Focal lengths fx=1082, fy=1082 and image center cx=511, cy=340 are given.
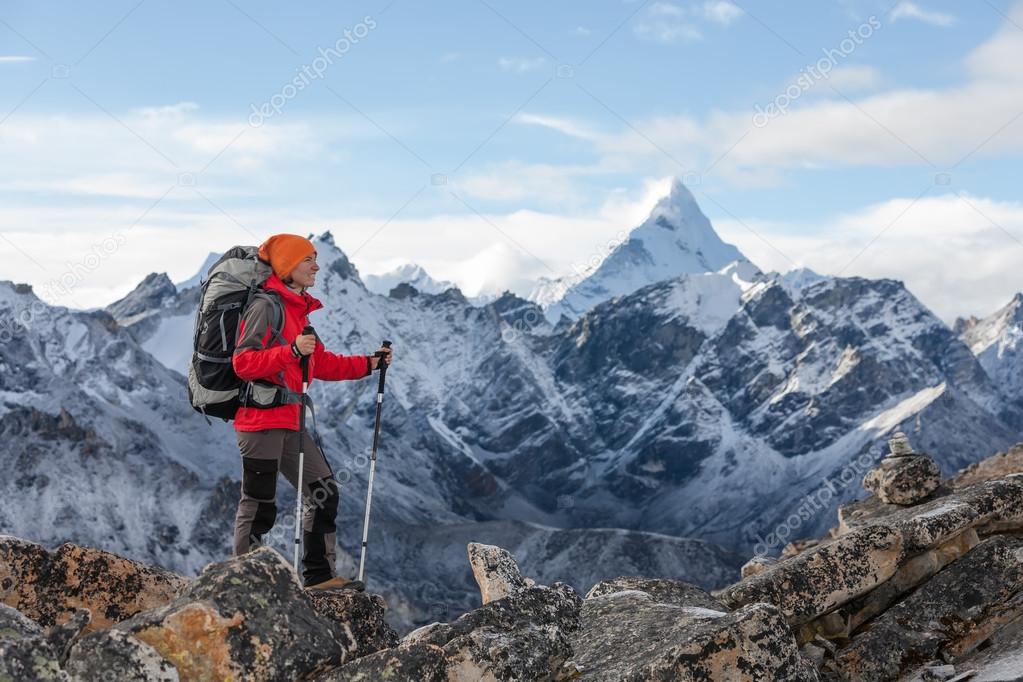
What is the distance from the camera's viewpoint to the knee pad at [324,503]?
38.7 feet

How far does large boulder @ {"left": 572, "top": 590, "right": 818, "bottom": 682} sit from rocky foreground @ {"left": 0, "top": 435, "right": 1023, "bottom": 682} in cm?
2

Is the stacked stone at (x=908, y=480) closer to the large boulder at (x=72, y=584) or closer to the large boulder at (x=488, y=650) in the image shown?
the large boulder at (x=488, y=650)

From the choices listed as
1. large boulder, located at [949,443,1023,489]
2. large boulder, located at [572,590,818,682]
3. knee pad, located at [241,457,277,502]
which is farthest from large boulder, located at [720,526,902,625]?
large boulder, located at [949,443,1023,489]

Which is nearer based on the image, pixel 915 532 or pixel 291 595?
pixel 291 595

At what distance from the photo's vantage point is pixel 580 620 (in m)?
11.1

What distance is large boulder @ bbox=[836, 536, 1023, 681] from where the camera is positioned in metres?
11.2

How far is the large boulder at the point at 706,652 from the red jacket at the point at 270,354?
3992 millimetres

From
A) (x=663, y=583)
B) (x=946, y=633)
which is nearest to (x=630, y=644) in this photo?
(x=663, y=583)

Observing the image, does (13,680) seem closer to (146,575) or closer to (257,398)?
(146,575)

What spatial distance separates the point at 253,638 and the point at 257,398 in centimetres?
341

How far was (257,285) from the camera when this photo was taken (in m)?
11.5

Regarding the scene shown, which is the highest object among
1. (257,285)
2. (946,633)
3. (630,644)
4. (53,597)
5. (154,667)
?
(257,285)

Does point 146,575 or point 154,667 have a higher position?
point 146,575

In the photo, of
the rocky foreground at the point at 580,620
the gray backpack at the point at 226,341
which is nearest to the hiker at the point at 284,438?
the gray backpack at the point at 226,341
